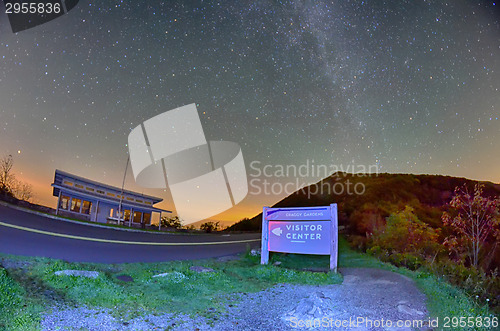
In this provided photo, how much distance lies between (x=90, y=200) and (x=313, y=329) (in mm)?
31172

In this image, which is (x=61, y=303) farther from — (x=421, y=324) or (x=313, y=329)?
(x=421, y=324)

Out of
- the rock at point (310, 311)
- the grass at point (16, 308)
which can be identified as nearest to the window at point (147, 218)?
the grass at point (16, 308)

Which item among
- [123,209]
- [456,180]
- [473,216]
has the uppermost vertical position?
[456,180]

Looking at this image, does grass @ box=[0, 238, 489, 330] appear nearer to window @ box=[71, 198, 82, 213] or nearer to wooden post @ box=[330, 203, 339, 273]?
wooden post @ box=[330, 203, 339, 273]

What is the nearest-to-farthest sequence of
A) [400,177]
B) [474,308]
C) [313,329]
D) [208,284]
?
[313,329] → [474,308] → [208,284] → [400,177]

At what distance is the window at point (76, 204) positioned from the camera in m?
29.3

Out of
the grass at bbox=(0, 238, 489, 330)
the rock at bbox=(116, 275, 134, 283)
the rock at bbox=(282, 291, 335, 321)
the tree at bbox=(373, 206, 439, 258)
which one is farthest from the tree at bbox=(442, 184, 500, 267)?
the rock at bbox=(116, 275, 134, 283)

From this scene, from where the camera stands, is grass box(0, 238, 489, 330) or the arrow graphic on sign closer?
grass box(0, 238, 489, 330)

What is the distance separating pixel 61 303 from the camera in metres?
4.70

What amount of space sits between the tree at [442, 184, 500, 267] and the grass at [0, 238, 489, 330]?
4.55 metres

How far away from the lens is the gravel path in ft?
13.9

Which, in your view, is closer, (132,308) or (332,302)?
(132,308)

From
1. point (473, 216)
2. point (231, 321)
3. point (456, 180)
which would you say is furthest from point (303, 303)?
point (456, 180)

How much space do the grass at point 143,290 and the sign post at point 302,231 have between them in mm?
1103
